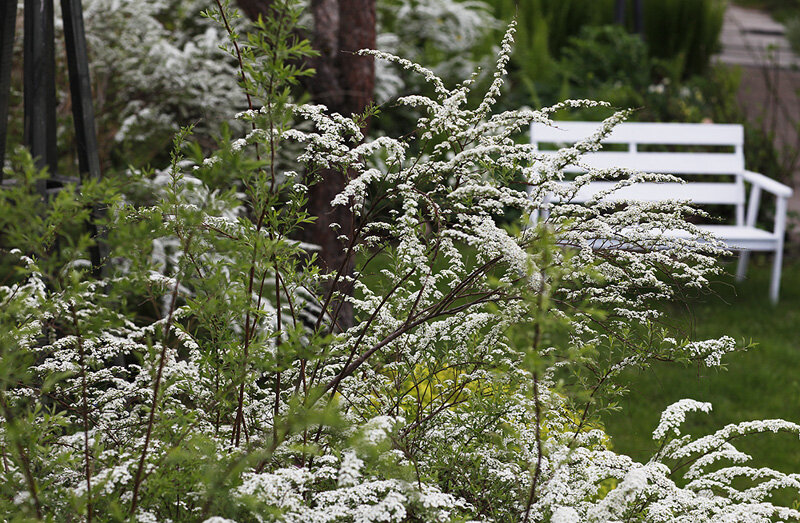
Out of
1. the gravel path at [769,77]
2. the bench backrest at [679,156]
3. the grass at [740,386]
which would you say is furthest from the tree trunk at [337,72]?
the gravel path at [769,77]

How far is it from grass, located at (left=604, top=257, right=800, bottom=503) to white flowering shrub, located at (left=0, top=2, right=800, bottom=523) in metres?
1.24

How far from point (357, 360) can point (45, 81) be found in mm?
1948

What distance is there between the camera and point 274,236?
2.01m

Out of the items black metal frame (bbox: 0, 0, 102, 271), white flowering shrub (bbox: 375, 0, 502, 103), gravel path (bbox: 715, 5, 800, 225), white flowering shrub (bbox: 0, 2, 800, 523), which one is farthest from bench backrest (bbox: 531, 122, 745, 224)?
white flowering shrub (bbox: 0, 2, 800, 523)

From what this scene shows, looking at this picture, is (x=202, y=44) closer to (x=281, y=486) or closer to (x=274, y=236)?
(x=274, y=236)

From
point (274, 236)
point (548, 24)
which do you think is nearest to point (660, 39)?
point (548, 24)

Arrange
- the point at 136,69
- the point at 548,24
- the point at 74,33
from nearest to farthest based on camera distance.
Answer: the point at 74,33, the point at 136,69, the point at 548,24

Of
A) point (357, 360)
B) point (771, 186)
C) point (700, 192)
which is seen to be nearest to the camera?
point (357, 360)

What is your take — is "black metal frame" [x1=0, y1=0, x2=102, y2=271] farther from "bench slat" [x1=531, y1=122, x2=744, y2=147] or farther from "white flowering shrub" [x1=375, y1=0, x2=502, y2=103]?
"white flowering shrub" [x1=375, y1=0, x2=502, y2=103]

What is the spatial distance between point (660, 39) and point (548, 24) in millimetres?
1795

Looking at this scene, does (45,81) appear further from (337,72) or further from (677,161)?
(677,161)

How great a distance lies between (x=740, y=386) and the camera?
480 cm

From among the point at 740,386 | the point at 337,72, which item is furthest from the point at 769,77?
the point at 337,72

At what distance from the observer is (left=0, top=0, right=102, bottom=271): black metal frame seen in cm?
309
